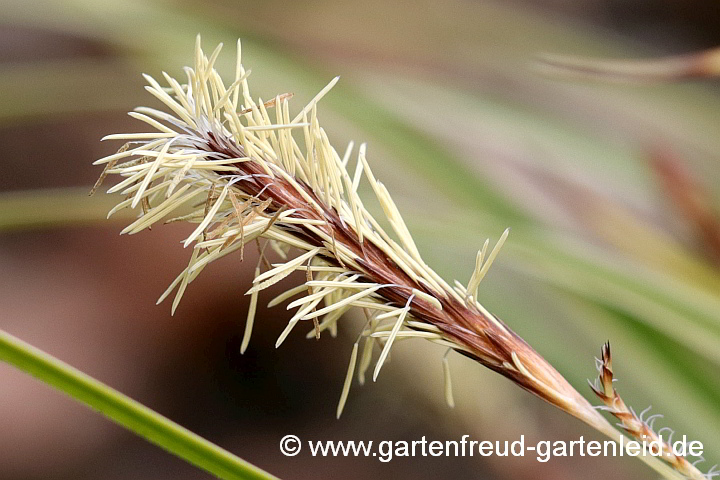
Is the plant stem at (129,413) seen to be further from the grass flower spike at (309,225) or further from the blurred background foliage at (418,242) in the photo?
the blurred background foliage at (418,242)

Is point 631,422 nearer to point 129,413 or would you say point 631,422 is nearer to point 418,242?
point 129,413

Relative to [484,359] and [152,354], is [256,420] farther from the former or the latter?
[484,359]

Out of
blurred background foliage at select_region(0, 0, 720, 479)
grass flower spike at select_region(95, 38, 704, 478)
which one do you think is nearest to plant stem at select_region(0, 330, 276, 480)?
grass flower spike at select_region(95, 38, 704, 478)

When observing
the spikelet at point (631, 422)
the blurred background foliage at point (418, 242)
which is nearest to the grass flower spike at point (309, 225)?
the spikelet at point (631, 422)

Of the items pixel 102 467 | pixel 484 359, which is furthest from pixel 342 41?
pixel 484 359

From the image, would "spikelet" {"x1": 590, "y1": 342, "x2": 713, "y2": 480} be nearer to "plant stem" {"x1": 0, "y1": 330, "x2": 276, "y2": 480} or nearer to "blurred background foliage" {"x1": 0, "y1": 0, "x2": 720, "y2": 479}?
"plant stem" {"x1": 0, "y1": 330, "x2": 276, "y2": 480}
